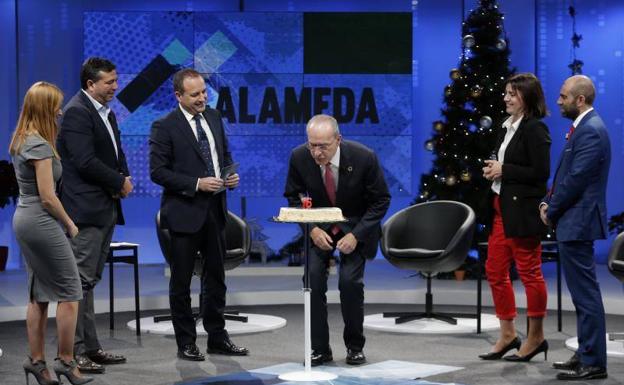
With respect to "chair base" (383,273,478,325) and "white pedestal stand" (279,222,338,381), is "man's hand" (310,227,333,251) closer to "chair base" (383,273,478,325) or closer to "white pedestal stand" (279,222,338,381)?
"white pedestal stand" (279,222,338,381)

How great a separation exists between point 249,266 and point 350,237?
488 cm

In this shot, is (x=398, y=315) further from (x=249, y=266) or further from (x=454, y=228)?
(x=249, y=266)

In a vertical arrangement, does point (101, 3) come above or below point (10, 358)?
above

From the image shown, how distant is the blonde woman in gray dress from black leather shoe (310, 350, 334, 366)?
1.45 meters

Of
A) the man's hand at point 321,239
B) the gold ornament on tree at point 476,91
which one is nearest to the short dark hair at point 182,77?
the man's hand at point 321,239

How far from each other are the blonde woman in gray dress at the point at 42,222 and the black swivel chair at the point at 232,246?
1.98m

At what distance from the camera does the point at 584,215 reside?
17.9ft

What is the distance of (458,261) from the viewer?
7.44m

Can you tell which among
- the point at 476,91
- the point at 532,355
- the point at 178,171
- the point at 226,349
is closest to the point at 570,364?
the point at 532,355

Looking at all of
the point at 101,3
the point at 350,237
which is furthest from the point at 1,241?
the point at 350,237

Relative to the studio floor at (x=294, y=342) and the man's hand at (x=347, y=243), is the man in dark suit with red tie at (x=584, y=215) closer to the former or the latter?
the studio floor at (x=294, y=342)

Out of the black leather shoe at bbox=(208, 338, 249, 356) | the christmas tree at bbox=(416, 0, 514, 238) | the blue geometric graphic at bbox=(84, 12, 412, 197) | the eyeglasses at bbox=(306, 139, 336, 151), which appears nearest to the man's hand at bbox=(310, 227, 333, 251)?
the eyeglasses at bbox=(306, 139, 336, 151)

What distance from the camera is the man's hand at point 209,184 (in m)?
6.04

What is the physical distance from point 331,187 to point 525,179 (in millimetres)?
1154
